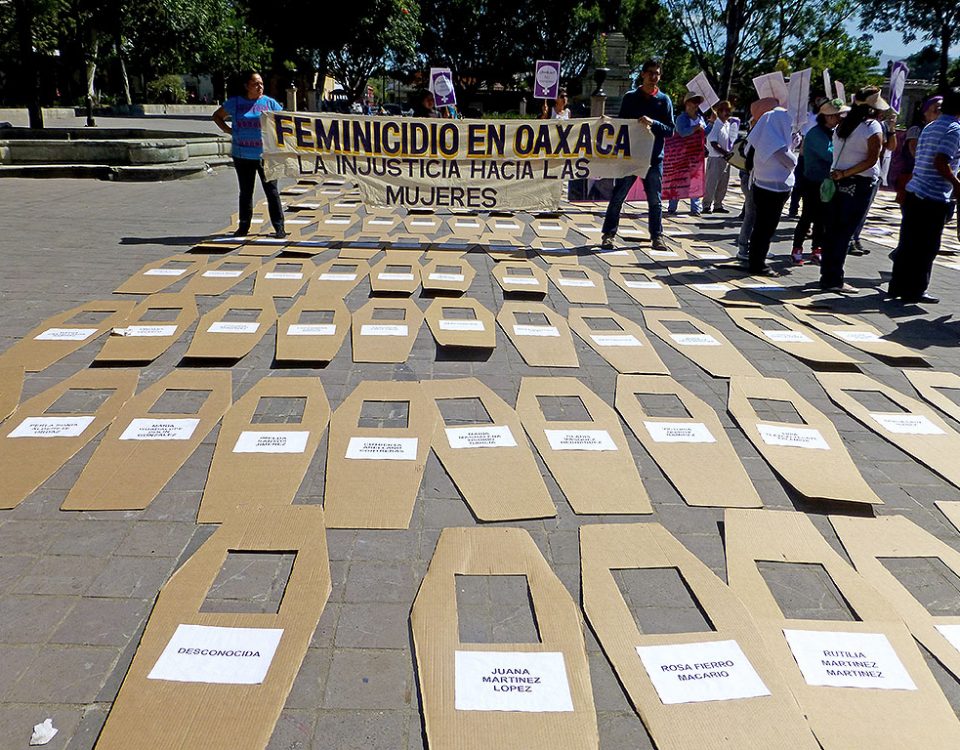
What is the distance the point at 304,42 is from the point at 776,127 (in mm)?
24154

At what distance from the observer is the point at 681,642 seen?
209 centimetres

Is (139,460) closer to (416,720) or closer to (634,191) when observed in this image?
(416,720)

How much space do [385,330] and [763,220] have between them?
418cm

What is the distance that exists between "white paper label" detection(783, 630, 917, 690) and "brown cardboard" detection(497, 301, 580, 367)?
7.85 ft

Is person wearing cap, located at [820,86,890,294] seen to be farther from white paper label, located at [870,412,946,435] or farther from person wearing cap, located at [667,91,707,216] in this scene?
person wearing cap, located at [667,91,707,216]

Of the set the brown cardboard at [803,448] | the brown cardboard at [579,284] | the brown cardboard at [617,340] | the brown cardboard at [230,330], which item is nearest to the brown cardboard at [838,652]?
the brown cardboard at [803,448]

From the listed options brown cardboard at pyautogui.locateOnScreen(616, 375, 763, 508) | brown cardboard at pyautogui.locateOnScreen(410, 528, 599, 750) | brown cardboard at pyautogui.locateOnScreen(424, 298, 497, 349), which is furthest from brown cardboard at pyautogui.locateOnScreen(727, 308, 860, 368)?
brown cardboard at pyautogui.locateOnScreen(410, 528, 599, 750)

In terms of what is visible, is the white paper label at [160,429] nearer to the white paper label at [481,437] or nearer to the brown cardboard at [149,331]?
the brown cardboard at [149,331]

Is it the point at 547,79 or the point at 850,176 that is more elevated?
the point at 547,79

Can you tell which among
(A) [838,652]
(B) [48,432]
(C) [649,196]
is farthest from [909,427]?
(C) [649,196]

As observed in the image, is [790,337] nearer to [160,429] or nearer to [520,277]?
[520,277]

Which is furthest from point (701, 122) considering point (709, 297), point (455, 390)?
point (455, 390)

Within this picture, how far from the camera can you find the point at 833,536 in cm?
270

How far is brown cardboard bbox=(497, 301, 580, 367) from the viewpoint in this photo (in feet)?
14.4
